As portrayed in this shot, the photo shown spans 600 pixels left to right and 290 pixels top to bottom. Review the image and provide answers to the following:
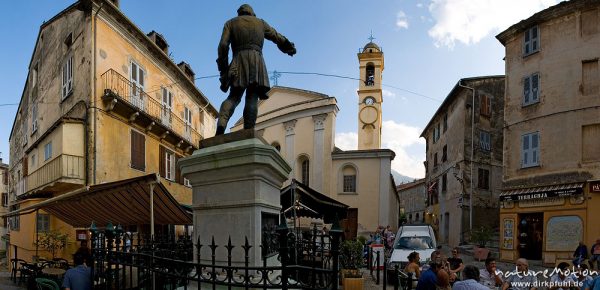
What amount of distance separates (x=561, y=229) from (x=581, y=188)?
2047mm

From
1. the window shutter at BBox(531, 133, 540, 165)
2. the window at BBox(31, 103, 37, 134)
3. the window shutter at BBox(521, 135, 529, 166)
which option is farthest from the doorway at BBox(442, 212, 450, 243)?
the window at BBox(31, 103, 37, 134)

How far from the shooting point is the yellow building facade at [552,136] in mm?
17578

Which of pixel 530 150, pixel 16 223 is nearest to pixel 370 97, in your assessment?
pixel 530 150

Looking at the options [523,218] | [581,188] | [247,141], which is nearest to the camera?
[247,141]

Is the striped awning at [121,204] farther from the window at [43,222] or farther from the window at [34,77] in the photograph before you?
the window at [34,77]

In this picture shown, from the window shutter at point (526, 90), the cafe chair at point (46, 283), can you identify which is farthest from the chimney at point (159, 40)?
the window shutter at point (526, 90)

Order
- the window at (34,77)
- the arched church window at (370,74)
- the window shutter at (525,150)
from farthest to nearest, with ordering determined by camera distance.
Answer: the arched church window at (370,74)
the window at (34,77)
the window shutter at (525,150)

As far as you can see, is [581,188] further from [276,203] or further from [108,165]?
[108,165]

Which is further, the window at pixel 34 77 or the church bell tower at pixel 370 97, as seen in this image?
the church bell tower at pixel 370 97

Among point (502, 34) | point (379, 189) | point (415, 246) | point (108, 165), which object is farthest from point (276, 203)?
point (379, 189)

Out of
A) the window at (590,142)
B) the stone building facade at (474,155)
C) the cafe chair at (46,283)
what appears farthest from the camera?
the stone building facade at (474,155)

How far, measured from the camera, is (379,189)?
30.5 meters

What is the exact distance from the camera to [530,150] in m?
19.9

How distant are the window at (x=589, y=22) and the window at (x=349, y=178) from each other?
1750cm
